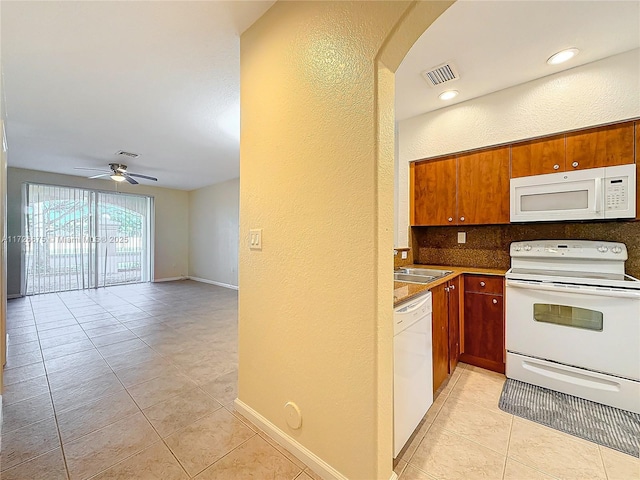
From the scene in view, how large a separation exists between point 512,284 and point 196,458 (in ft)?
8.39

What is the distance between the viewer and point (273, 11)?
61.1 inches

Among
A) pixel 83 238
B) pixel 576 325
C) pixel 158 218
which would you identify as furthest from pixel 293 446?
pixel 158 218

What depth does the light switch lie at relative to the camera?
1.61 meters

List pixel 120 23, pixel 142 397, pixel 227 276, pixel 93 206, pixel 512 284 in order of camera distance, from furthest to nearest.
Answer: pixel 227 276
pixel 93 206
pixel 512 284
pixel 142 397
pixel 120 23

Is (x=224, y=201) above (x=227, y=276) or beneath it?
above

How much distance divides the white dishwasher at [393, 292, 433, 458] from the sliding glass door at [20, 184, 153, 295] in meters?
7.19

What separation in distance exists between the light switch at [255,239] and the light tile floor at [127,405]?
115 centimetres

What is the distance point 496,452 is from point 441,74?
2.73 metres

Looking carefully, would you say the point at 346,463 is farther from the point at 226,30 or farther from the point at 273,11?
the point at 226,30

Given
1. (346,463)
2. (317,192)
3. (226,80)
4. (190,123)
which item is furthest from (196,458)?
(190,123)

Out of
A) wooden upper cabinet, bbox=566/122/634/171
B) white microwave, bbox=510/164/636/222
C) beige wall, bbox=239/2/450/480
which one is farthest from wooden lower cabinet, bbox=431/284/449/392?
wooden upper cabinet, bbox=566/122/634/171

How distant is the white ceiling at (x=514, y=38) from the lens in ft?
5.19

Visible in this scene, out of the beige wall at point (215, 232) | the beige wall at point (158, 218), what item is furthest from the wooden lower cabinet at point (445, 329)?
the beige wall at point (158, 218)

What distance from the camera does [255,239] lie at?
1638 millimetres
